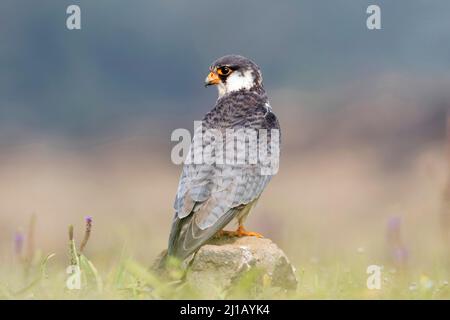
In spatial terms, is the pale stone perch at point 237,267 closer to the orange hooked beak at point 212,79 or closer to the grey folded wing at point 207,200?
the grey folded wing at point 207,200

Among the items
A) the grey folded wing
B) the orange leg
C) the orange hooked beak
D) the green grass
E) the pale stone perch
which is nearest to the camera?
the green grass

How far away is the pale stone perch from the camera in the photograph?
31.2 ft

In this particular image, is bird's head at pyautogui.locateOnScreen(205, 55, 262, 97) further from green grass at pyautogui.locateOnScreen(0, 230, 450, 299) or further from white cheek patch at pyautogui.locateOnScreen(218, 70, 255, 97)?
green grass at pyautogui.locateOnScreen(0, 230, 450, 299)

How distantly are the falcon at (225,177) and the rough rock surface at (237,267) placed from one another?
149mm

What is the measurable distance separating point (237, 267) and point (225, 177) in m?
0.97

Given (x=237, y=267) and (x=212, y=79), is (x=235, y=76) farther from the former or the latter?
(x=237, y=267)

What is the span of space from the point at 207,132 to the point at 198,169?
0.60m

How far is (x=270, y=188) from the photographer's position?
19266 mm

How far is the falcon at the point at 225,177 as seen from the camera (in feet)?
32.4

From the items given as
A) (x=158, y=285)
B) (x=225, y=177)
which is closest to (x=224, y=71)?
(x=225, y=177)

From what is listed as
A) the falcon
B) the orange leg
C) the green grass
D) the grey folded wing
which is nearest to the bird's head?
the falcon

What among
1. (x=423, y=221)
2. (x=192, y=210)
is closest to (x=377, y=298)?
(x=192, y=210)

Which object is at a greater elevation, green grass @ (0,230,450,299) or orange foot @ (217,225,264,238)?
orange foot @ (217,225,264,238)

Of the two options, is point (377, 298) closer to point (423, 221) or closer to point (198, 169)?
point (198, 169)
